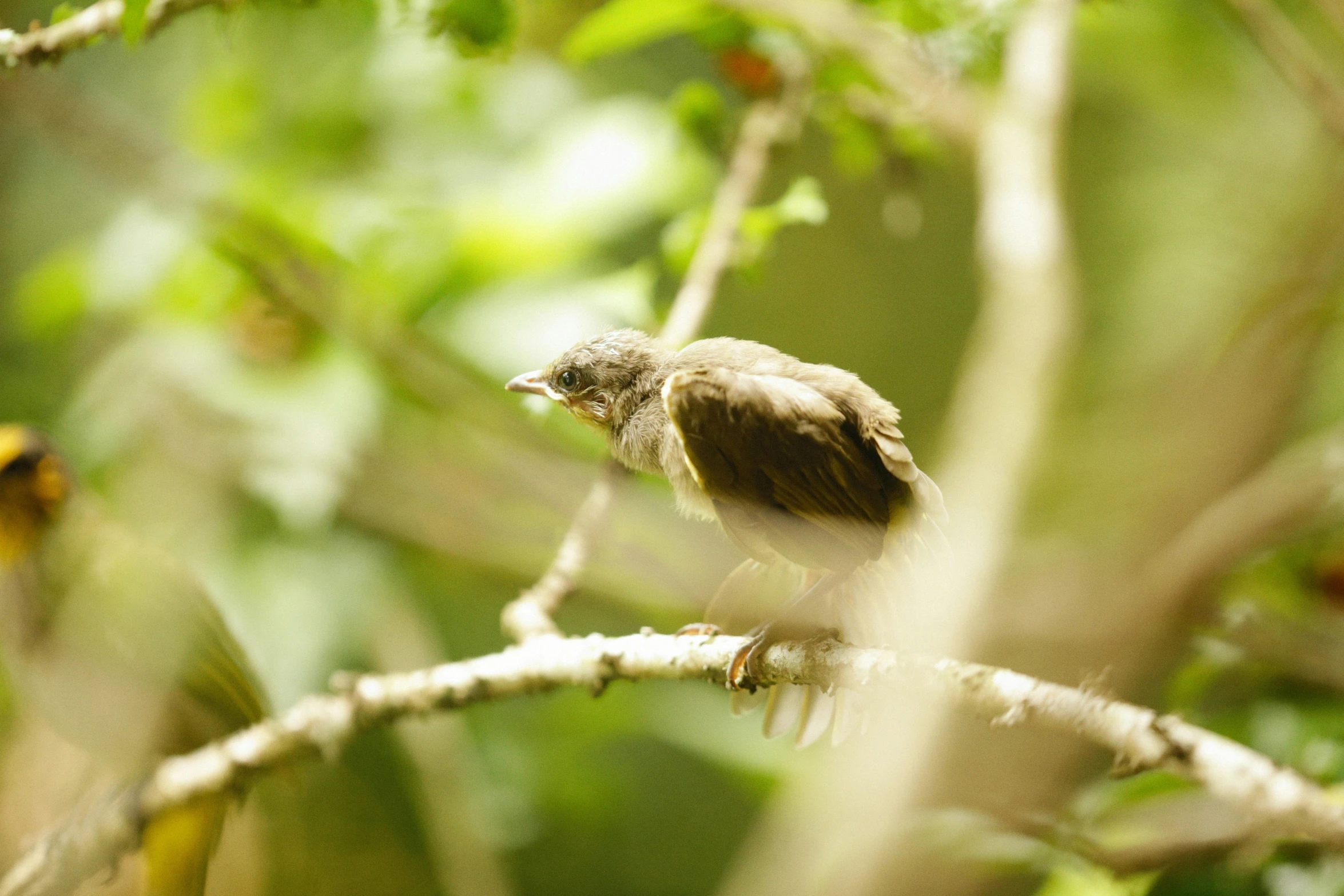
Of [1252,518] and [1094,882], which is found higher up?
[1252,518]

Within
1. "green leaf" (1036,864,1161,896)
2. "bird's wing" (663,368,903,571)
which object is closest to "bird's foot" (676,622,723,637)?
"bird's wing" (663,368,903,571)

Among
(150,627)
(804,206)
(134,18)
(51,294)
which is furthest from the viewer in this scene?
(51,294)

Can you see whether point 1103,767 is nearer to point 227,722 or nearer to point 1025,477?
point 1025,477

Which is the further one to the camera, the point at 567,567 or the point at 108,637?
the point at 108,637

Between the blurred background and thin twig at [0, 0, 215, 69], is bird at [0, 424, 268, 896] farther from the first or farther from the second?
thin twig at [0, 0, 215, 69]

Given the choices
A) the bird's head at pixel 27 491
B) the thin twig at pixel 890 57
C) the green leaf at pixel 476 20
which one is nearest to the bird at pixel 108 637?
the bird's head at pixel 27 491

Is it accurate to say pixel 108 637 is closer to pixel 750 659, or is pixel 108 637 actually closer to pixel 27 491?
pixel 27 491

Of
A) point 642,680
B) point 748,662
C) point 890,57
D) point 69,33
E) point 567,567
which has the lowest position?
point 567,567

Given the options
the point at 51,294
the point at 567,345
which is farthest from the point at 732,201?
the point at 51,294
